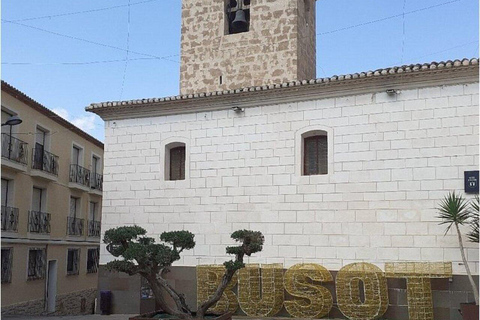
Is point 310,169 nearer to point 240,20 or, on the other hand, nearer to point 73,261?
point 240,20

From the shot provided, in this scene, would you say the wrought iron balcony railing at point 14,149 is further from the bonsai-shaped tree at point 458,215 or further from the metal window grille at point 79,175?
the bonsai-shaped tree at point 458,215

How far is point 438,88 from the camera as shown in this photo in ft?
38.1

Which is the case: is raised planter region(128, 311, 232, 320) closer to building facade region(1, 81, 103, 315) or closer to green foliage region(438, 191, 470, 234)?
green foliage region(438, 191, 470, 234)

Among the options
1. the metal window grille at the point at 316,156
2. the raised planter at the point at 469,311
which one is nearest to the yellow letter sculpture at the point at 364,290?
the raised planter at the point at 469,311

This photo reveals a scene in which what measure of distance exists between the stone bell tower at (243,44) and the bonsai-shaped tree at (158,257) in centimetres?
744

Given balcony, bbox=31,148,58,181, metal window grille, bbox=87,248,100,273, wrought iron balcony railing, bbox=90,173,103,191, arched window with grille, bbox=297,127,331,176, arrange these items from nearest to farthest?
1. arched window with grille, bbox=297,127,331,176
2. balcony, bbox=31,148,58,181
3. wrought iron balcony railing, bbox=90,173,103,191
4. metal window grille, bbox=87,248,100,273

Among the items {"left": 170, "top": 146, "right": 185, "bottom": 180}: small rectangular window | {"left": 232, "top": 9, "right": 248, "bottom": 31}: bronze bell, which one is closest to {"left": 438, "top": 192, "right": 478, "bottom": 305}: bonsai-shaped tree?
{"left": 170, "top": 146, "right": 185, "bottom": 180}: small rectangular window

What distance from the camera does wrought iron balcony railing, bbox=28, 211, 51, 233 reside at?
65.3ft

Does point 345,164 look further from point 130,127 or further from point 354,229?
point 130,127

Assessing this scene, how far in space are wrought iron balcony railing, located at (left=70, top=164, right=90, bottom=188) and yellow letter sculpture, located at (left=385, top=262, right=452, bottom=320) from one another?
608 inches

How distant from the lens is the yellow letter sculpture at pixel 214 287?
12.8m

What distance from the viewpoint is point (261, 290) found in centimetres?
1250

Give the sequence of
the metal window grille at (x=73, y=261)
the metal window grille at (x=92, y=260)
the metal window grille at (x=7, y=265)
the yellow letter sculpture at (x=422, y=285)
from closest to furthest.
Result: the yellow letter sculpture at (x=422, y=285), the metal window grille at (x=7, y=265), the metal window grille at (x=73, y=261), the metal window grille at (x=92, y=260)

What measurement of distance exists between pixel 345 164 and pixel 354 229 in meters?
1.35
